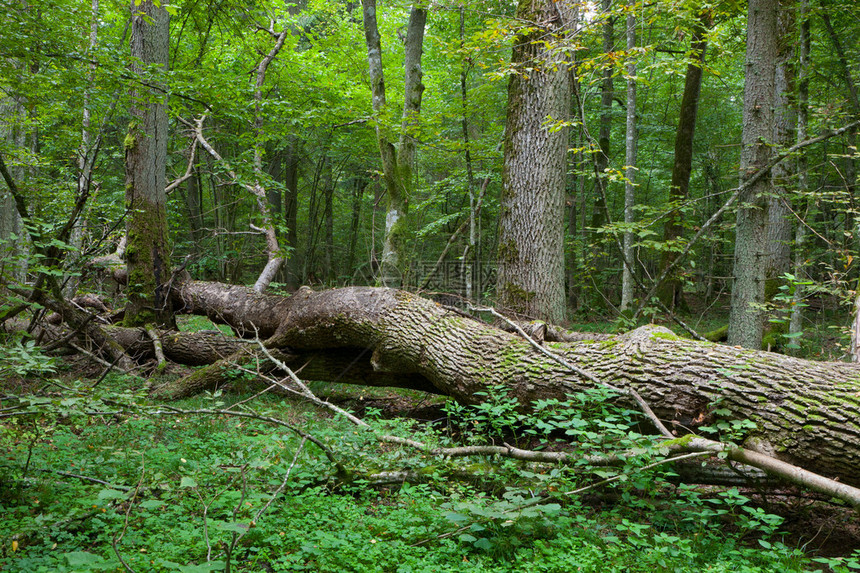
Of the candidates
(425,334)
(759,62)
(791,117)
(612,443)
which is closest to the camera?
(612,443)

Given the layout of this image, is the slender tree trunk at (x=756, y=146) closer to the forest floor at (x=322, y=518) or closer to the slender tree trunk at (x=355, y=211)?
the forest floor at (x=322, y=518)

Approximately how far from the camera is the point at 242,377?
609 cm

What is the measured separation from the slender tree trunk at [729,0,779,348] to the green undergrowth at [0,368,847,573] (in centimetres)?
367

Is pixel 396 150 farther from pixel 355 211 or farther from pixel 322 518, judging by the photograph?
pixel 355 211

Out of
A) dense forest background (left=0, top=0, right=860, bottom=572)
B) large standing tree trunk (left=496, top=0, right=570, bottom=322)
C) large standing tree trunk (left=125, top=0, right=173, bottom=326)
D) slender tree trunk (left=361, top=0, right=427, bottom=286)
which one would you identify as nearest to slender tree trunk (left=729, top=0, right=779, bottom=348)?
dense forest background (left=0, top=0, right=860, bottom=572)

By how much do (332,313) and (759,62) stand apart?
618cm

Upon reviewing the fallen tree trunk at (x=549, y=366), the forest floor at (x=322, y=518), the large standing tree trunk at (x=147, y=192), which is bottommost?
the forest floor at (x=322, y=518)

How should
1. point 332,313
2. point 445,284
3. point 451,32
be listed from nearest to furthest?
point 332,313 → point 445,284 → point 451,32

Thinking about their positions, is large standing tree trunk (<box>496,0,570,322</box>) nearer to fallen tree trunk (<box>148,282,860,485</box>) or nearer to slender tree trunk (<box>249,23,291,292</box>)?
fallen tree trunk (<box>148,282,860,485</box>)

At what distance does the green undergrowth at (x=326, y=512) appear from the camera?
103 inches

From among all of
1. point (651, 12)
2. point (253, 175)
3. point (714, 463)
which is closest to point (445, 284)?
point (253, 175)

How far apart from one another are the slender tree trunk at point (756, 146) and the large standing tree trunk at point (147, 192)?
7822mm

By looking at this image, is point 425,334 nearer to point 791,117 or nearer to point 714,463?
point 714,463

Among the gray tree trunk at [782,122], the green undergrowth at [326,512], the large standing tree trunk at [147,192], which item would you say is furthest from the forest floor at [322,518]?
the gray tree trunk at [782,122]
